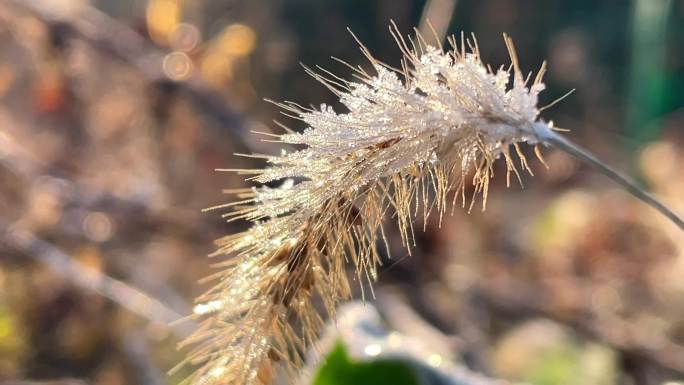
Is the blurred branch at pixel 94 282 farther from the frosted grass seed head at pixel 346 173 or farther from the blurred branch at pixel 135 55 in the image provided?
the frosted grass seed head at pixel 346 173

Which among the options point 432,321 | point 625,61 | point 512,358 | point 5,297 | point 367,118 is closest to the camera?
point 367,118

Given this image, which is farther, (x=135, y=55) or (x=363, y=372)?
(x=135, y=55)

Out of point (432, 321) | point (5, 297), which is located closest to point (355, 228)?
point (5, 297)

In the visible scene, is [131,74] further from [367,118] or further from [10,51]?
[367,118]

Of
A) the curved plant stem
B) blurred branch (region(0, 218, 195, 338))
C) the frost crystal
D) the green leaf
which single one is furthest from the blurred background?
the curved plant stem

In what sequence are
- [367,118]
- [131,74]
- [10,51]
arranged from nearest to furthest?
[367,118]
[131,74]
[10,51]

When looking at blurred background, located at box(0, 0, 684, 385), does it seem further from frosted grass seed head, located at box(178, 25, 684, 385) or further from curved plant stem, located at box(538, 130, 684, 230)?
curved plant stem, located at box(538, 130, 684, 230)

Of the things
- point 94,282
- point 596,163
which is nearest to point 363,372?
point 596,163

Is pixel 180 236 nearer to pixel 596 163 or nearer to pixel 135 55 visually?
pixel 135 55
